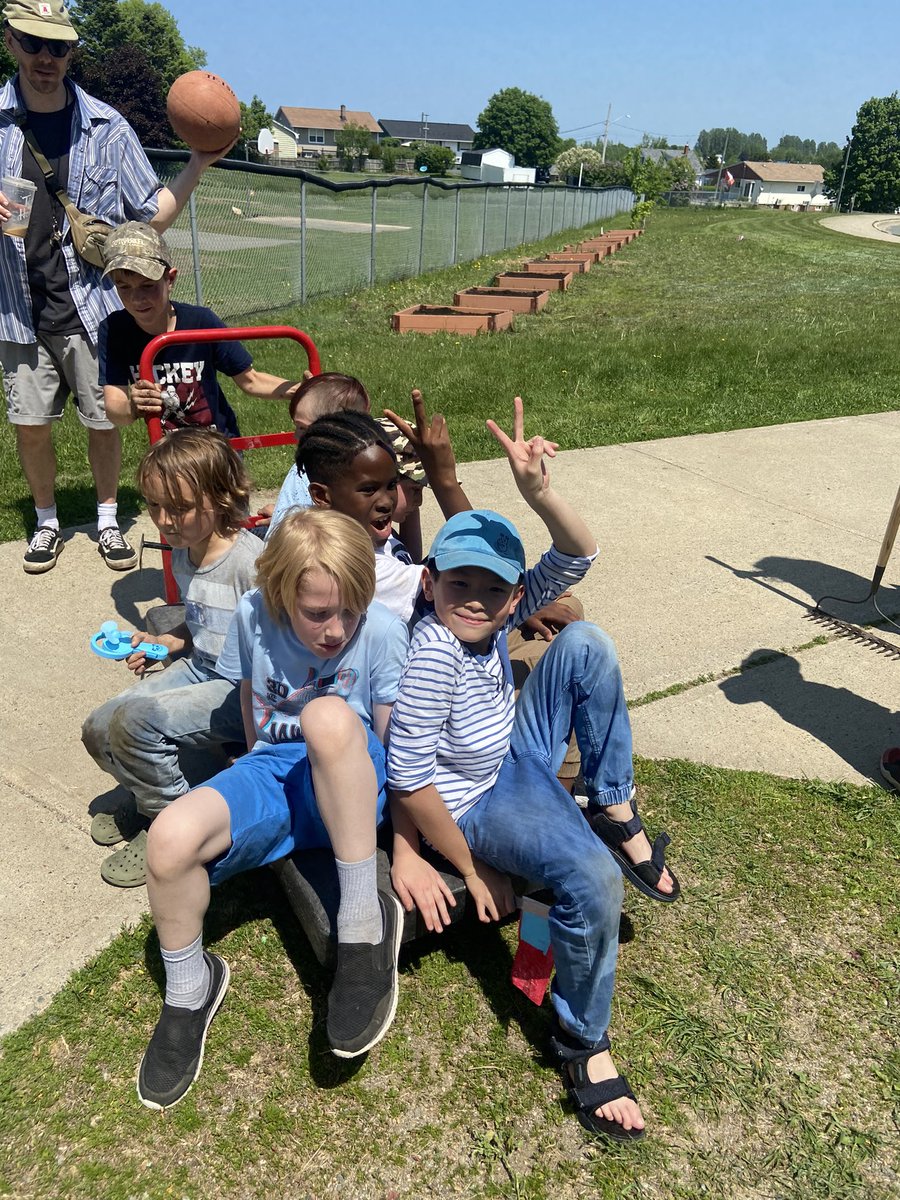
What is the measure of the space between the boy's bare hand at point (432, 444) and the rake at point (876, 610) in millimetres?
2135

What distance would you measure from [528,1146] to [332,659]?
3.97ft

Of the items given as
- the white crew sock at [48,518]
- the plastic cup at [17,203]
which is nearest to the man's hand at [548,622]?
the white crew sock at [48,518]

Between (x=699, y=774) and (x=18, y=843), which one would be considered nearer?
(x=18, y=843)

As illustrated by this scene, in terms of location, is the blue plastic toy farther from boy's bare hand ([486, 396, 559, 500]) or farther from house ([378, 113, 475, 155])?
house ([378, 113, 475, 155])

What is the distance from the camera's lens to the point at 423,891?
2.30 metres

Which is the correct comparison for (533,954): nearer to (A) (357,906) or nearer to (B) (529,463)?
(A) (357,906)

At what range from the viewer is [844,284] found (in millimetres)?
18203

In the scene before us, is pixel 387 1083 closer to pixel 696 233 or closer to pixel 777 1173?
pixel 777 1173

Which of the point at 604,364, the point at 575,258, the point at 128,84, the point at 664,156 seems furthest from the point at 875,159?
the point at 604,364

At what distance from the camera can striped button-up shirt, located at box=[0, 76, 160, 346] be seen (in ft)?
13.5

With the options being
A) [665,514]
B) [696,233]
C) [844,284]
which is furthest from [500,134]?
[665,514]

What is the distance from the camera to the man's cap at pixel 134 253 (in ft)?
10.9

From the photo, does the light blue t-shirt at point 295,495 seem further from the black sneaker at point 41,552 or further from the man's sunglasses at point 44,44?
the man's sunglasses at point 44,44

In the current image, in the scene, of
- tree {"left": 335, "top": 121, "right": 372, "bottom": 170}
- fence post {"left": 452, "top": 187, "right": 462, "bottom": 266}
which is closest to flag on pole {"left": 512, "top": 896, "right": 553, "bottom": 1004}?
fence post {"left": 452, "top": 187, "right": 462, "bottom": 266}
